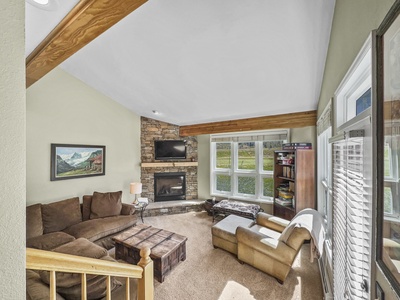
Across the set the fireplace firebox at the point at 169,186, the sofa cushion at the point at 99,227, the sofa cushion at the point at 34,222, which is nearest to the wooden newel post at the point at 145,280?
the sofa cushion at the point at 99,227

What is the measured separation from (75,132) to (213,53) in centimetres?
319

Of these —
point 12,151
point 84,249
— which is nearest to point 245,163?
point 84,249

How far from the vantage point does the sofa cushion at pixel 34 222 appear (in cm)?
267

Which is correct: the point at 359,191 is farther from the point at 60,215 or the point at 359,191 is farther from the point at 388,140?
the point at 60,215

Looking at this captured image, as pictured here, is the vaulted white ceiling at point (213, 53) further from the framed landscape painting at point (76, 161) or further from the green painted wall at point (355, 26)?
the framed landscape painting at point (76, 161)

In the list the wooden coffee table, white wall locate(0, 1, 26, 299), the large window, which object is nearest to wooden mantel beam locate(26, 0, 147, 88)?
white wall locate(0, 1, 26, 299)

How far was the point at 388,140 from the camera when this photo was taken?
627mm

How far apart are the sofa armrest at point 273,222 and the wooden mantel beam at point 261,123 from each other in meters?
1.72

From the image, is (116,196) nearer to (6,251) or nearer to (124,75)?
(124,75)

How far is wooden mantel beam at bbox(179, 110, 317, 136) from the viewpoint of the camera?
10.9 feet

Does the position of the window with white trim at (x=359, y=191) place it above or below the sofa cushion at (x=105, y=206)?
above

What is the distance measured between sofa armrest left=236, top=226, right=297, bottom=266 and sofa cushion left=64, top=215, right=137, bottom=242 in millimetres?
2066

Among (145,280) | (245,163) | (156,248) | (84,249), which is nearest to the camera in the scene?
(145,280)

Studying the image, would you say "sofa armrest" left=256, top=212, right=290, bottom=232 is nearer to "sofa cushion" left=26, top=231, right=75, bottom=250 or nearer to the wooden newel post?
the wooden newel post
